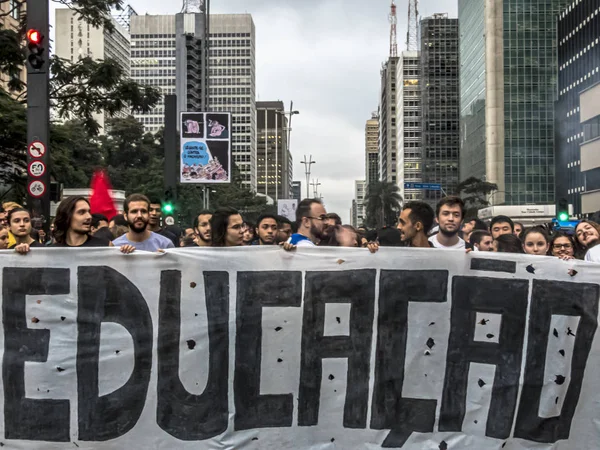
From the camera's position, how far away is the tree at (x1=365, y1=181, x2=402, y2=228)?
4985 inches

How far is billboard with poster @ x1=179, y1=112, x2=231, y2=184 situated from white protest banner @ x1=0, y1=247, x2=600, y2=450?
2109cm

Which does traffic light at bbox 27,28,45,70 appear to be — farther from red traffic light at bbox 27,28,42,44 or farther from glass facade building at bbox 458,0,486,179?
glass facade building at bbox 458,0,486,179

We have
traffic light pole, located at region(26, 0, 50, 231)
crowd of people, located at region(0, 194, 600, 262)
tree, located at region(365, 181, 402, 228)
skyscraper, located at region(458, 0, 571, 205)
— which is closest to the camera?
crowd of people, located at region(0, 194, 600, 262)

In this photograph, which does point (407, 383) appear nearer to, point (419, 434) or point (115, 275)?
point (419, 434)

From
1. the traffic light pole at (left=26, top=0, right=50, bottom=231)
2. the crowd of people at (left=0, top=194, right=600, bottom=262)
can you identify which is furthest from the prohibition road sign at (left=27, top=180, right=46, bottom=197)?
the crowd of people at (left=0, top=194, right=600, bottom=262)

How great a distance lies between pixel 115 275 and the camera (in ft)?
16.5

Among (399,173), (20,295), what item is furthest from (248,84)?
(20,295)

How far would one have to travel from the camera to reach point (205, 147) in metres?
26.4

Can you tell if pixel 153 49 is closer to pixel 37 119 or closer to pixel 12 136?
pixel 12 136

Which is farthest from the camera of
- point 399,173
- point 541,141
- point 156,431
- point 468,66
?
point 399,173

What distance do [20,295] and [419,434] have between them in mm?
2816

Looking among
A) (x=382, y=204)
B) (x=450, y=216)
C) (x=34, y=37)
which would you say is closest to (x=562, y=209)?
(x=34, y=37)

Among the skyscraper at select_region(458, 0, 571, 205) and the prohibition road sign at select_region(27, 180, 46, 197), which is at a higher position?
the skyscraper at select_region(458, 0, 571, 205)

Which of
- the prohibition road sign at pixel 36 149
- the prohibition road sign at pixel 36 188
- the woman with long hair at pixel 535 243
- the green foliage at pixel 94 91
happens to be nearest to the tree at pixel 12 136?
the green foliage at pixel 94 91
